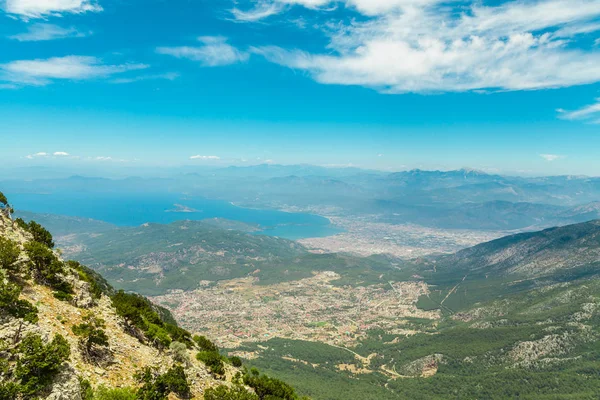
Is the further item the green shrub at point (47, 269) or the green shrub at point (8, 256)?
the green shrub at point (47, 269)

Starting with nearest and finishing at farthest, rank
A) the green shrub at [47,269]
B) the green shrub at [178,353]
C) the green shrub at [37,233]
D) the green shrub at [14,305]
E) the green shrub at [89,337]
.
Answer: the green shrub at [14,305]
the green shrub at [89,337]
the green shrub at [47,269]
the green shrub at [178,353]
the green shrub at [37,233]

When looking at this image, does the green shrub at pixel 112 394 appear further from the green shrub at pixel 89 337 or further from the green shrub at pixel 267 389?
the green shrub at pixel 267 389

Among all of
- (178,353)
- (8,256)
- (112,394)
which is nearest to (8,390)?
(112,394)

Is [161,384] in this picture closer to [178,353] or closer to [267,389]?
[178,353]

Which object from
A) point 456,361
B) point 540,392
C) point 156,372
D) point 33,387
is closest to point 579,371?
point 540,392

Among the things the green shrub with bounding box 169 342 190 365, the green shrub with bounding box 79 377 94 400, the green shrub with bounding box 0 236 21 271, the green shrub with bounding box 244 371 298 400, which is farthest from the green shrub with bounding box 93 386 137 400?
the green shrub with bounding box 244 371 298 400

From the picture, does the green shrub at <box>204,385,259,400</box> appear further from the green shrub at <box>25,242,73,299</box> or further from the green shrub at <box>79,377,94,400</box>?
the green shrub at <box>25,242,73,299</box>

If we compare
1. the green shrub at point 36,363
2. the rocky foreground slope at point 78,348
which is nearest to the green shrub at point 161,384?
the rocky foreground slope at point 78,348
